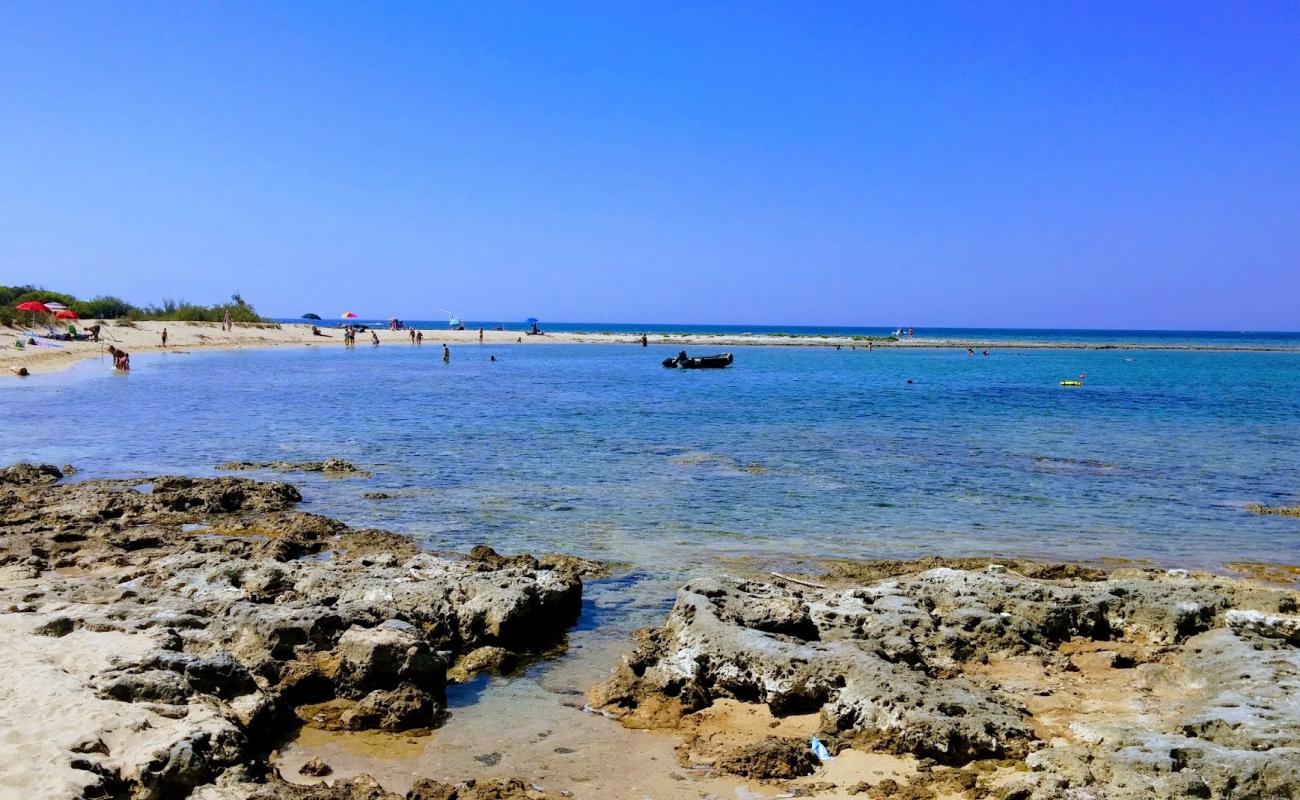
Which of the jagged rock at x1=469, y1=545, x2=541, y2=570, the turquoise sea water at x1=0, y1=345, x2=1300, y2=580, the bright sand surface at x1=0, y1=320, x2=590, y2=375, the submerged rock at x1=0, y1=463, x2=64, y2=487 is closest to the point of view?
the jagged rock at x1=469, y1=545, x2=541, y2=570

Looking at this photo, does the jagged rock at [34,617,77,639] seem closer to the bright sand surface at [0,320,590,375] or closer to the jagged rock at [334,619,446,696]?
the jagged rock at [334,619,446,696]

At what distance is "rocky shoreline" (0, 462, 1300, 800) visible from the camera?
5641mm

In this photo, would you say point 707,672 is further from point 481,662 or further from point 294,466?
point 294,466

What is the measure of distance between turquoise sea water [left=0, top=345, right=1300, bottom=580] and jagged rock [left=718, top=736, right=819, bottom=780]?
16.2 feet

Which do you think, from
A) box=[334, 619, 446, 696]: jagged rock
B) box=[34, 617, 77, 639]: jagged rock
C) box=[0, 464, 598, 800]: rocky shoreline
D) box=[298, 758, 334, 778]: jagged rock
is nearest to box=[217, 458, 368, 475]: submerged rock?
box=[0, 464, 598, 800]: rocky shoreline

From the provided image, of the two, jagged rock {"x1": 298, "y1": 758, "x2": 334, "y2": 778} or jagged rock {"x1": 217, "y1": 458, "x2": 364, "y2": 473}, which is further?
jagged rock {"x1": 217, "y1": 458, "x2": 364, "y2": 473}

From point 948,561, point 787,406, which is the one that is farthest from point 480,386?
point 948,561

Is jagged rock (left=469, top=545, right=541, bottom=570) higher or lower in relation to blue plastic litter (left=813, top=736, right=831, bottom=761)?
higher

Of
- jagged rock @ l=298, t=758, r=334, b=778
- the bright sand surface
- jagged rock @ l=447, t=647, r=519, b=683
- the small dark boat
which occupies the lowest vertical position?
jagged rock @ l=447, t=647, r=519, b=683

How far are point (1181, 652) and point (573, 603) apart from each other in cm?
598

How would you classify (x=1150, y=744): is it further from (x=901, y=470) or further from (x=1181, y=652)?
(x=901, y=470)

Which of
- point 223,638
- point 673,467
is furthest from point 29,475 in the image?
point 673,467

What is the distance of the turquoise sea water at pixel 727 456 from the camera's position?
13.6 metres

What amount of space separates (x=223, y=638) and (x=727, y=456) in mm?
14919
